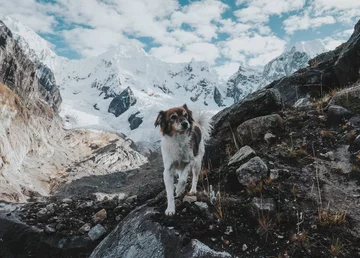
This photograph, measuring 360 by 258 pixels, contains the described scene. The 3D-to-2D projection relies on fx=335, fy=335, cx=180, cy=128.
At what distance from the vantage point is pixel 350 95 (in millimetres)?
12227

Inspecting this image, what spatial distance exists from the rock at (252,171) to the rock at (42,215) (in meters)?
6.11

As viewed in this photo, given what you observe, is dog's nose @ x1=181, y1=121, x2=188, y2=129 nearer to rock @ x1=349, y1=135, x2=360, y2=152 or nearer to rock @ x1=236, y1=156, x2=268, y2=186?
rock @ x1=236, y1=156, x2=268, y2=186

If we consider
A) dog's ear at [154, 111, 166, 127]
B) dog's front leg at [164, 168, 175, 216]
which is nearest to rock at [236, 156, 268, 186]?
dog's front leg at [164, 168, 175, 216]

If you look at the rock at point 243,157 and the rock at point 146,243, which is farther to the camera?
the rock at point 243,157

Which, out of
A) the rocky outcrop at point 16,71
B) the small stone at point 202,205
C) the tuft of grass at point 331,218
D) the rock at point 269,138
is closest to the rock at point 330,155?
the rock at point 269,138

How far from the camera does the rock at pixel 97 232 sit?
9.37 meters

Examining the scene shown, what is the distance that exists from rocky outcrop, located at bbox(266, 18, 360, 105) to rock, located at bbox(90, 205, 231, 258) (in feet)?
40.6

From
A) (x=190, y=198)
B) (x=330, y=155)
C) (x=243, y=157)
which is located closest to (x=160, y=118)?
(x=190, y=198)

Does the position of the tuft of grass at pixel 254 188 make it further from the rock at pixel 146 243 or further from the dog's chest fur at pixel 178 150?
the rock at pixel 146 243

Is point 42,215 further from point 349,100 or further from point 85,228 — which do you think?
point 349,100

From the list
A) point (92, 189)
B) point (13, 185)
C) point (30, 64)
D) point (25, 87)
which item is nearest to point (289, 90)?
point (13, 185)

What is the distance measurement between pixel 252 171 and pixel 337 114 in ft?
15.5

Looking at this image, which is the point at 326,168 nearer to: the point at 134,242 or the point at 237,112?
the point at 134,242

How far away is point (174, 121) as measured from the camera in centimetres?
884
